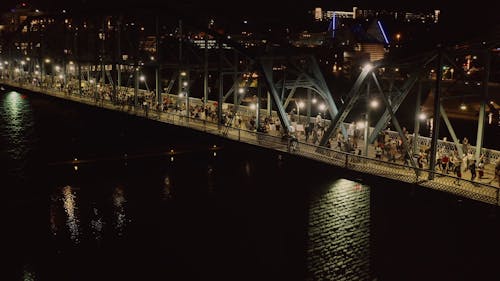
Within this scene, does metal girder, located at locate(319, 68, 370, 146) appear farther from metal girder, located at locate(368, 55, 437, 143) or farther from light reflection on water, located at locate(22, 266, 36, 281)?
light reflection on water, located at locate(22, 266, 36, 281)

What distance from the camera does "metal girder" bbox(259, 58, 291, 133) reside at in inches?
1236

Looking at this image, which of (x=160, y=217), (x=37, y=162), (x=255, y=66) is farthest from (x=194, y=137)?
(x=160, y=217)

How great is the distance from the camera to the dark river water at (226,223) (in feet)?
63.2

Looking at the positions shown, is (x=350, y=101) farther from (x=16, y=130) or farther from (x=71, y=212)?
(x=16, y=130)

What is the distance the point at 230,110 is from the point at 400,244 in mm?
23121

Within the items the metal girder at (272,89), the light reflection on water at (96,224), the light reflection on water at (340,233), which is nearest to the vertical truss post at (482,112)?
the light reflection on water at (340,233)

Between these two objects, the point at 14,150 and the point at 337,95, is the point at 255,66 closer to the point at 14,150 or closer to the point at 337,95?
the point at 14,150

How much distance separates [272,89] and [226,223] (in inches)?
433

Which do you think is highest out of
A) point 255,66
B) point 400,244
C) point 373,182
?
point 255,66

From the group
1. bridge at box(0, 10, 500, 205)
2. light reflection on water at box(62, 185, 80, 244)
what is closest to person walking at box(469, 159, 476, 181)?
bridge at box(0, 10, 500, 205)

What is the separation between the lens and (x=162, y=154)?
36.6m

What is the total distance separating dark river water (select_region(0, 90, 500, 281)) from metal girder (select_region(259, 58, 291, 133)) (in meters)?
2.31

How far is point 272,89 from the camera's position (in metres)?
31.7

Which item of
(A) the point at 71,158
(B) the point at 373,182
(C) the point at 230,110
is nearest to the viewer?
(B) the point at 373,182
